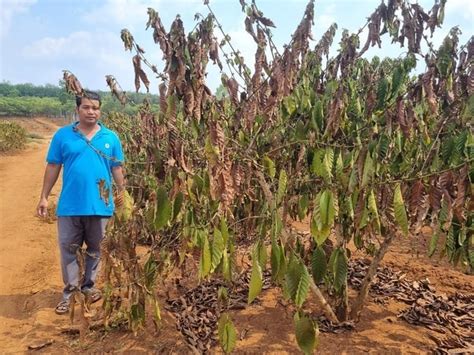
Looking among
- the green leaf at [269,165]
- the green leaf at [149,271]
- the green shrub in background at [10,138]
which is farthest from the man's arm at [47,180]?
the green shrub in background at [10,138]

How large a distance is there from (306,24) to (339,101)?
37cm

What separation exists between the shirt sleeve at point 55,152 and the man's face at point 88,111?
0.22 meters

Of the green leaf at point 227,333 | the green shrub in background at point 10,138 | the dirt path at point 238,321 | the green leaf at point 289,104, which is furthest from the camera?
the green shrub in background at point 10,138

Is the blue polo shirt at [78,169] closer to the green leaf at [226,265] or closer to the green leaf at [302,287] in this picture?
the green leaf at [226,265]

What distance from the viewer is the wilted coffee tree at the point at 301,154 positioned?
5.34ft

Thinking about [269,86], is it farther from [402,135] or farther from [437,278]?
[437,278]

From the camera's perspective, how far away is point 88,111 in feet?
10.4

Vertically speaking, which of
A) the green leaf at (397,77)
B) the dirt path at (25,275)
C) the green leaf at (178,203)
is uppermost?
the green leaf at (397,77)

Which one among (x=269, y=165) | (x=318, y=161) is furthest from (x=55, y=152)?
(x=318, y=161)

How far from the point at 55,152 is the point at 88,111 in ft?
1.34

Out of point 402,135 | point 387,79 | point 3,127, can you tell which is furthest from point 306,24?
point 3,127

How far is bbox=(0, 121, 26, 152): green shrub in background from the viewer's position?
1516cm

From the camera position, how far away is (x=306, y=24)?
1.88 metres

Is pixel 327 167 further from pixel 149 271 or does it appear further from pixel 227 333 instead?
pixel 149 271
